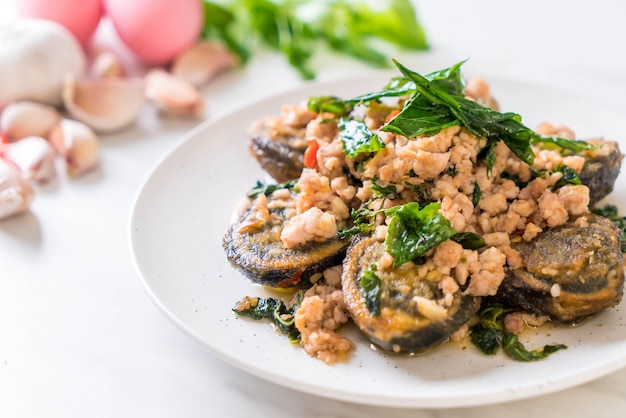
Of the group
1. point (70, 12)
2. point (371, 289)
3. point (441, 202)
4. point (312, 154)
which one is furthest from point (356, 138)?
point (70, 12)

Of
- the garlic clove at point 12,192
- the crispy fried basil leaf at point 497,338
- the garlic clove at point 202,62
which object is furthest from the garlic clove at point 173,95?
the crispy fried basil leaf at point 497,338

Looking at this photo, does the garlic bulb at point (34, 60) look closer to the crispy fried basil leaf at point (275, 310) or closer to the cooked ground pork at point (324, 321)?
the crispy fried basil leaf at point (275, 310)

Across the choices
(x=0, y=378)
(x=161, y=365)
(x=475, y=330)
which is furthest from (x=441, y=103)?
(x=0, y=378)

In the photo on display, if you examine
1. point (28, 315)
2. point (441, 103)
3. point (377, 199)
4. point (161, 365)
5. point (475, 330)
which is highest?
point (441, 103)

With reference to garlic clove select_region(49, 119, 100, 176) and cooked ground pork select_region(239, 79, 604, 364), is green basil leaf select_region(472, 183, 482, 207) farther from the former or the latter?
garlic clove select_region(49, 119, 100, 176)

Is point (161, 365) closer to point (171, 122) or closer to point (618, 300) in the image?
point (618, 300)

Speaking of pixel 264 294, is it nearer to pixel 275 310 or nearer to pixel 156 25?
pixel 275 310
